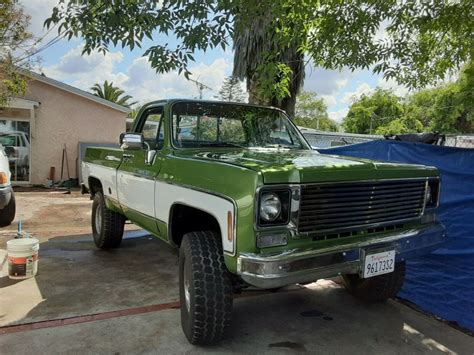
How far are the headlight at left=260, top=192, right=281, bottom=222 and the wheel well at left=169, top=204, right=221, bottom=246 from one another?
904mm

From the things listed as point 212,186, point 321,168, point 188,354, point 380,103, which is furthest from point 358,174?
point 380,103

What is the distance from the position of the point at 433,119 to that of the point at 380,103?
10.1 m

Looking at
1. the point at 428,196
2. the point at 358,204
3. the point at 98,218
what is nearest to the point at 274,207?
the point at 358,204

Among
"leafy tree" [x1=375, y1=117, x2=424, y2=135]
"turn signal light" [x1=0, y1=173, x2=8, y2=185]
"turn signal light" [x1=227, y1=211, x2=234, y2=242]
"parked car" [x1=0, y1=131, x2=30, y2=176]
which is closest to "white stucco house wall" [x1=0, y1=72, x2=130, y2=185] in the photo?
"parked car" [x1=0, y1=131, x2=30, y2=176]

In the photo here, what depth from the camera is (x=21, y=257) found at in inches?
179

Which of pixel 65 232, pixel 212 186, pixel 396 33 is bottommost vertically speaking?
pixel 65 232

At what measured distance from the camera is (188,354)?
3113 millimetres

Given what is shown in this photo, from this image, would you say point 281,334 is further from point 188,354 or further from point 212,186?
point 212,186

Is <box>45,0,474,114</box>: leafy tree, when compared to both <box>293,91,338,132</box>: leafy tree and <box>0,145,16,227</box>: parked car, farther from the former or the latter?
<box>293,91,338,132</box>: leafy tree

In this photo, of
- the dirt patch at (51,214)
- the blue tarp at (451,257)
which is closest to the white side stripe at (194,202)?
the blue tarp at (451,257)

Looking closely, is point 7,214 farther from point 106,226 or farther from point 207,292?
point 207,292

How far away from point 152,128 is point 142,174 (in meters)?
0.70

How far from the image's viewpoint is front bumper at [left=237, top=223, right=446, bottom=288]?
8.31 feet

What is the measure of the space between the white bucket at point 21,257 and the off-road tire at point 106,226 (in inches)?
47.1
